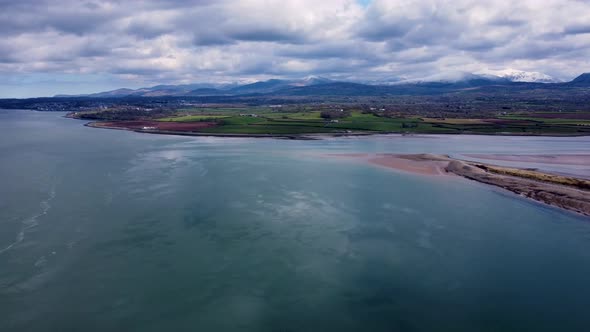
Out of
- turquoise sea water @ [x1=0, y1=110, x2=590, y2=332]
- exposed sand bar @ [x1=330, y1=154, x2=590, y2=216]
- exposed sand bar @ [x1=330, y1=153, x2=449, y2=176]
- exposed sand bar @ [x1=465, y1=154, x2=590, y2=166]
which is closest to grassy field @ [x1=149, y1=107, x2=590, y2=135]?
exposed sand bar @ [x1=465, y1=154, x2=590, y2=166]

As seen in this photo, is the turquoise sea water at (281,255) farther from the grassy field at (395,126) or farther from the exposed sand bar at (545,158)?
the grassy field at (395,126)

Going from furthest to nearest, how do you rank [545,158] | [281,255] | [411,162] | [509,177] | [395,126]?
[395,126] → [545,158] → [411,162] → [509,177] → [281,255]

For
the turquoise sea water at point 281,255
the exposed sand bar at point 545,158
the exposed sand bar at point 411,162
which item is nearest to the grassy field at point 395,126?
the exposed sand bar at point 545,158

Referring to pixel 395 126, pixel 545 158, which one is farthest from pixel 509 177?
pixel 395 126

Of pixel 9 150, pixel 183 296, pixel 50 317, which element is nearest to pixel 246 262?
pixel 183 296

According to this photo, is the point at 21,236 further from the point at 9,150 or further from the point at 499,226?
the point at 9,150

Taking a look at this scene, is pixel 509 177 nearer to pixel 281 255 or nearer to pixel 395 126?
pixel 281 255

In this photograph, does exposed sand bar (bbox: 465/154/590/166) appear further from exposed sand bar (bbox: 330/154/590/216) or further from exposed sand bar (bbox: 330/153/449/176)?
exposed sand bar (bbox: 330/153/449/176)
